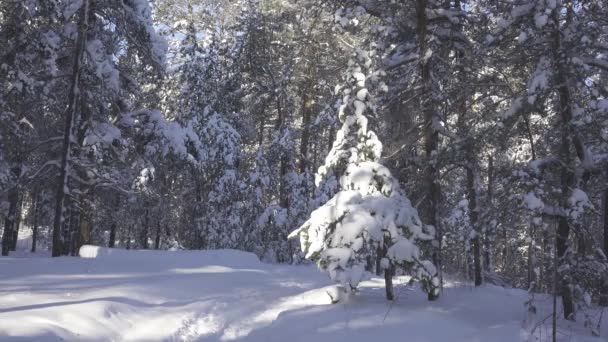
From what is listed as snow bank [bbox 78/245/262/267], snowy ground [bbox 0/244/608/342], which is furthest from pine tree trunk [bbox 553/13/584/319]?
snow bank [bbox 78/245/262/267]

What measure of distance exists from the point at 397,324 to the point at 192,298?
13.5 feet

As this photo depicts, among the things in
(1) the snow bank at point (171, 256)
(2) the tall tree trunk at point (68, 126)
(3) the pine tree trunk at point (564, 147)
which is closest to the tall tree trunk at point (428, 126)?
(3) the pine tree trunk at point (564, 147)

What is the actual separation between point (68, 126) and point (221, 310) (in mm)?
8039

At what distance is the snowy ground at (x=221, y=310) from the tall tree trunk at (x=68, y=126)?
7.15 feet

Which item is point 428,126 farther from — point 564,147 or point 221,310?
point 221,310

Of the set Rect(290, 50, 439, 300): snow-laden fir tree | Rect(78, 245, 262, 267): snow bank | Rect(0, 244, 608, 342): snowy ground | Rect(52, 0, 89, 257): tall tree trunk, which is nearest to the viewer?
Rect(0, 244, 608, 342): snowy ground

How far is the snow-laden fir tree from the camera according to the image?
847 cm

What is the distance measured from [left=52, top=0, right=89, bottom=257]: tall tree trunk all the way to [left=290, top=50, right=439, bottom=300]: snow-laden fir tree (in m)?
8.37

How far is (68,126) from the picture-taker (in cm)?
1393

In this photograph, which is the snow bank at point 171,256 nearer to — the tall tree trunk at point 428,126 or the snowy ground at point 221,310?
the snowy ground at point 221,310

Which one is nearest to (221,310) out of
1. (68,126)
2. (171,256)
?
(171,256)

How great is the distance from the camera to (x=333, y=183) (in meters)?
21.6

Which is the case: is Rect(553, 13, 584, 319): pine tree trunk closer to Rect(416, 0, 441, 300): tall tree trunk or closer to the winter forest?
the winter forest

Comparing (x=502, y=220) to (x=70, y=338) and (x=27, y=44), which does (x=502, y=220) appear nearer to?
(x=70, y=338)
